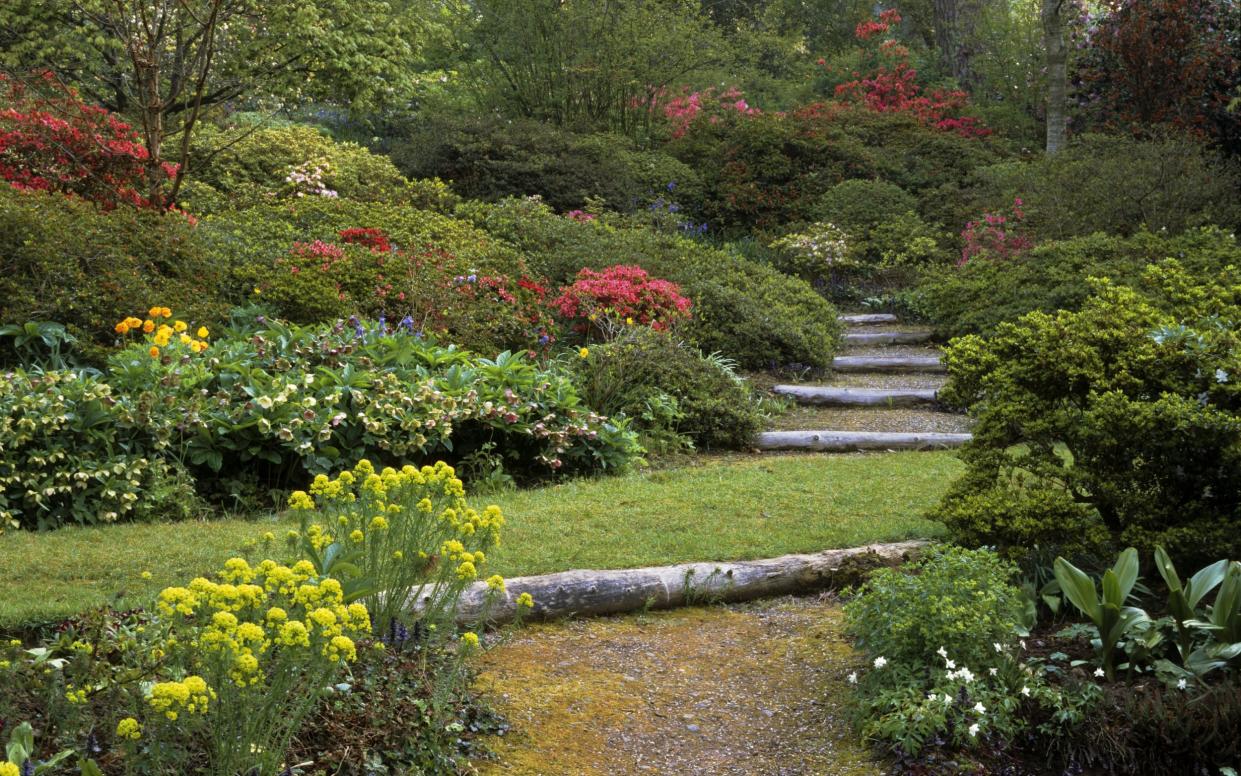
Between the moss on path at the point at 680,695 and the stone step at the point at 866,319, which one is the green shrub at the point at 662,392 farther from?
the stone step at the point at 866,319

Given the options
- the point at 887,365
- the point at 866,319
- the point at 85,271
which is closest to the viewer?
Answer: the point at 85,271

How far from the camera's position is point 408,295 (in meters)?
9.20

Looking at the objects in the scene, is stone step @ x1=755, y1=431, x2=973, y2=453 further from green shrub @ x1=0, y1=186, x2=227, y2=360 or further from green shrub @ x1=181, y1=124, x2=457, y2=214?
green shrub @ x1=181, y1=124, x2=457, y2=214

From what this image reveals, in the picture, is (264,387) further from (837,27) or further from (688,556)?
(837,27)

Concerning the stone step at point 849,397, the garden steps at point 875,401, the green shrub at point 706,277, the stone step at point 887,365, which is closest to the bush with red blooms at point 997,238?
the garden steps at point 875,401

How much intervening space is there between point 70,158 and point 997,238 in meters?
9.66

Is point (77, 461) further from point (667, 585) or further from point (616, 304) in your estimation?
point (616, 304)

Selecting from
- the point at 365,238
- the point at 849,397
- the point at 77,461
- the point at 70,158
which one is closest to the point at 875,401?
the point at 849,397

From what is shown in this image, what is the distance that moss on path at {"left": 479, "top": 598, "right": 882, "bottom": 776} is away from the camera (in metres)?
4.03

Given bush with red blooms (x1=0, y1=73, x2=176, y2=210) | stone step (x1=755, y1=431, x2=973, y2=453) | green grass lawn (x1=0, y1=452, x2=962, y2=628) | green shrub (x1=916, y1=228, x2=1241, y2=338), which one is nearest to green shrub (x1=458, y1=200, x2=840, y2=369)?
green shrub (x1=916, y1=228, x2=1241, y2=338)

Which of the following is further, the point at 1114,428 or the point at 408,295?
the point at 408,295

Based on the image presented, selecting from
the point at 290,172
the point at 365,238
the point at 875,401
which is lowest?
the point at 875,401

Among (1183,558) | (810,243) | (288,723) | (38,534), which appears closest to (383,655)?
(288,723)

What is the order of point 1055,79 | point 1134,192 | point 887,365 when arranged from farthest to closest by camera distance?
point 1055,79 < point 1134,192 < point 887,365
